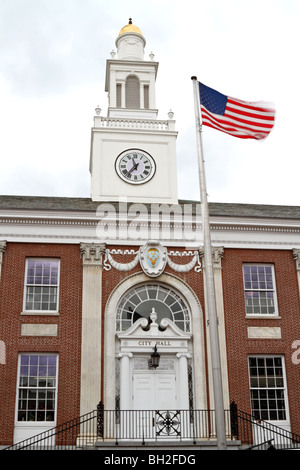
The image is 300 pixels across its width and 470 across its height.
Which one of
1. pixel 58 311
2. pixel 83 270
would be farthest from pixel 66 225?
pixel 58 311

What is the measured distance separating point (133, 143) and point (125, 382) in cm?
1126

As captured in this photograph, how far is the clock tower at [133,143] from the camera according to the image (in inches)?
1043

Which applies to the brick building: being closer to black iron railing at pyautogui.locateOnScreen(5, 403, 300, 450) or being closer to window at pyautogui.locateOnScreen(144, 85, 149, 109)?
black iron railing at pyautogui.locateOnScreen(5, 403, 300, 450)

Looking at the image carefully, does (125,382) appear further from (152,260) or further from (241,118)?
(241,118)

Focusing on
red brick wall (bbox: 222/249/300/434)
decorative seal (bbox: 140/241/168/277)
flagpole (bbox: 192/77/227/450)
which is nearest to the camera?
flagpole (bbox: 192/77/227/450)

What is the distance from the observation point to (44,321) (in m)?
21.4

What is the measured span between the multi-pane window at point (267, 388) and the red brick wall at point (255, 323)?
265 millimetres

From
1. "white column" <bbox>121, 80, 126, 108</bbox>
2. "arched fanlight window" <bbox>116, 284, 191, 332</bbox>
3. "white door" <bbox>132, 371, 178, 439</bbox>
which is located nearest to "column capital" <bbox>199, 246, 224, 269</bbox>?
"arched fanlight window" <bbox>116, 284, 191, 332</bbox>

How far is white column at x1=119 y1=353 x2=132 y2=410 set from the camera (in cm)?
2064

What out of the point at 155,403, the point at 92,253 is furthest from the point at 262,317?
the point at 92,253

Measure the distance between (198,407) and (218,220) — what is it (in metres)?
6.85

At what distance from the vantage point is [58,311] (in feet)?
71.0
